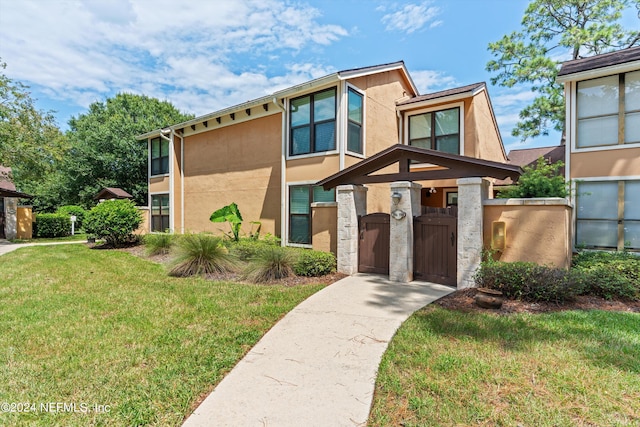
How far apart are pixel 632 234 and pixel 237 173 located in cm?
1294

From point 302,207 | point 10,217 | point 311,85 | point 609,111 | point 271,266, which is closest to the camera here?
point 271,266

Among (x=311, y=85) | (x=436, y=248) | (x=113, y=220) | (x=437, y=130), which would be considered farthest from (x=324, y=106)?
(x=113, y=220)

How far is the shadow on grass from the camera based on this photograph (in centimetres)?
377

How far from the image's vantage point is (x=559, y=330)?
14.6ft

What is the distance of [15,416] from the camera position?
8.95 ft

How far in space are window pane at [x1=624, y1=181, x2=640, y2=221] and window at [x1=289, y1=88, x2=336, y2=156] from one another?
27.5 feet

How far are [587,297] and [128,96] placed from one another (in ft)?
110

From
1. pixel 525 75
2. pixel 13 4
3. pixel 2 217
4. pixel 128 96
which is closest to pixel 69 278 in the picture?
pixel 13 4

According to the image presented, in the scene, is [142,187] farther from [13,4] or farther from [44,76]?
[13,4]

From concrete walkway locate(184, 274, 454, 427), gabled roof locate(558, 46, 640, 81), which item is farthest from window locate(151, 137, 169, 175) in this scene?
gabled roof locate(558, 46, 640, 81)

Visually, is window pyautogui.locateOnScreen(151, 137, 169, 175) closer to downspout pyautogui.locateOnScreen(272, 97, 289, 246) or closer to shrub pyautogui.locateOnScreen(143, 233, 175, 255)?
shrub pyautogui.locateOnScreen(143, 233, 175, 255)

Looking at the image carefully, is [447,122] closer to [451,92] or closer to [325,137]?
[451,92]

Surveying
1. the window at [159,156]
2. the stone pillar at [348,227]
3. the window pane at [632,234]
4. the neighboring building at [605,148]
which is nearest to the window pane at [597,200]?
the neighboring building at [605,148]

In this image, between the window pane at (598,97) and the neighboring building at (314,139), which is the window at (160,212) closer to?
the neighboring building at (314,139)
